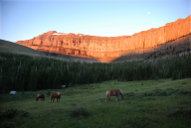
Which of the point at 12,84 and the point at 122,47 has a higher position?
the point at 122,47

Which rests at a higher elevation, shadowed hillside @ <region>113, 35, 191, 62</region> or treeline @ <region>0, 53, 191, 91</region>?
shadowed hillside @ <region>113, 35, 191, 62</region>

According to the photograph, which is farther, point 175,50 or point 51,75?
point 175,50

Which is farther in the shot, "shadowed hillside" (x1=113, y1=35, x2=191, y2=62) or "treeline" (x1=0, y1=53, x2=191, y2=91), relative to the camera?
"shadowed hillside" (x1=113, y1=35, x2=191, y2=62)

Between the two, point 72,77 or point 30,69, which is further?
point 72,77

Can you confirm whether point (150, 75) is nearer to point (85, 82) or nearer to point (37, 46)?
point (85, 82)

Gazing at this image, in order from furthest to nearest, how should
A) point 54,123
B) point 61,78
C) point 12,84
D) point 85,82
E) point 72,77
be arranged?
point 85,82
point 72,77
point 61,78
point 12,84
point 54,123

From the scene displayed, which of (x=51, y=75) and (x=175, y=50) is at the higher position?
(x=175, y=50)

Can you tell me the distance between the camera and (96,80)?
59938 mm

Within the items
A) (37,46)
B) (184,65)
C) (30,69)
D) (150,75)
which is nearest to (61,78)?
(30,69)

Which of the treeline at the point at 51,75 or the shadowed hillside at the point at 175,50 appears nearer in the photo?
the treeline at the point at 51,75

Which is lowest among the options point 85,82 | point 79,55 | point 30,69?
point 85,82

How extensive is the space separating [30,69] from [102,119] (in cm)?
3924

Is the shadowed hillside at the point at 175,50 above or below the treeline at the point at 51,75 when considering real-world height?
above

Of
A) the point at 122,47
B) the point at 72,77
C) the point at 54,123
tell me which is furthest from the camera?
the point at 122,47
